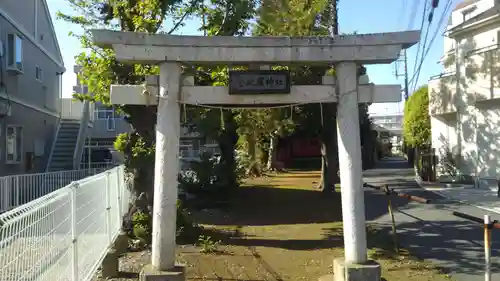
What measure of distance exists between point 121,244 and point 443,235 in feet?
20.7

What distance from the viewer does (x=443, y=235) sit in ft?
34.1

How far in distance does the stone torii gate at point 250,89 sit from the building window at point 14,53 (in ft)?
40.3

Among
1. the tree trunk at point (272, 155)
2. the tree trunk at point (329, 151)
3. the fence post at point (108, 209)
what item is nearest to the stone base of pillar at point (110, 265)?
the fence post at point (108, 209)

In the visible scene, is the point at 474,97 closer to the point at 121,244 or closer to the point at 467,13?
the point at 467,13

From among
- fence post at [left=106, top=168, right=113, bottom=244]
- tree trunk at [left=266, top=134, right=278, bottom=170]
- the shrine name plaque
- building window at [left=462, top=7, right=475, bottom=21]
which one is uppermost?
building window at [left=462, top=7, right=475, bottom=21]

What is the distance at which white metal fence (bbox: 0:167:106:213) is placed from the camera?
1289cm

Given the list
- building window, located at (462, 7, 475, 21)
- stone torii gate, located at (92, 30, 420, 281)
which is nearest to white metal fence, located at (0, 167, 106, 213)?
stone torii gate, located at (92, 30, 420, 281)

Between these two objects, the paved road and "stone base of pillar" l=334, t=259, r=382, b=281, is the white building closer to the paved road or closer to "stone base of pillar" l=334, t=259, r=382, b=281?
the paved road

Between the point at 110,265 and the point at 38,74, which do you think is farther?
the point at 38,74

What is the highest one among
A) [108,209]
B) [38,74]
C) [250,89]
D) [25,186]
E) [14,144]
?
[38,74]

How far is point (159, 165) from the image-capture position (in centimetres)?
722

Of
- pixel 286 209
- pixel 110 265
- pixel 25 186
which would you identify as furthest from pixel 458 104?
pixel 110 265

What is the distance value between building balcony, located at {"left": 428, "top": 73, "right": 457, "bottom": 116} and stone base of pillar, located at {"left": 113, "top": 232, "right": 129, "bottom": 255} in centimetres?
1564

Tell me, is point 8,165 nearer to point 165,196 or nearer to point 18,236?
point 165,196
